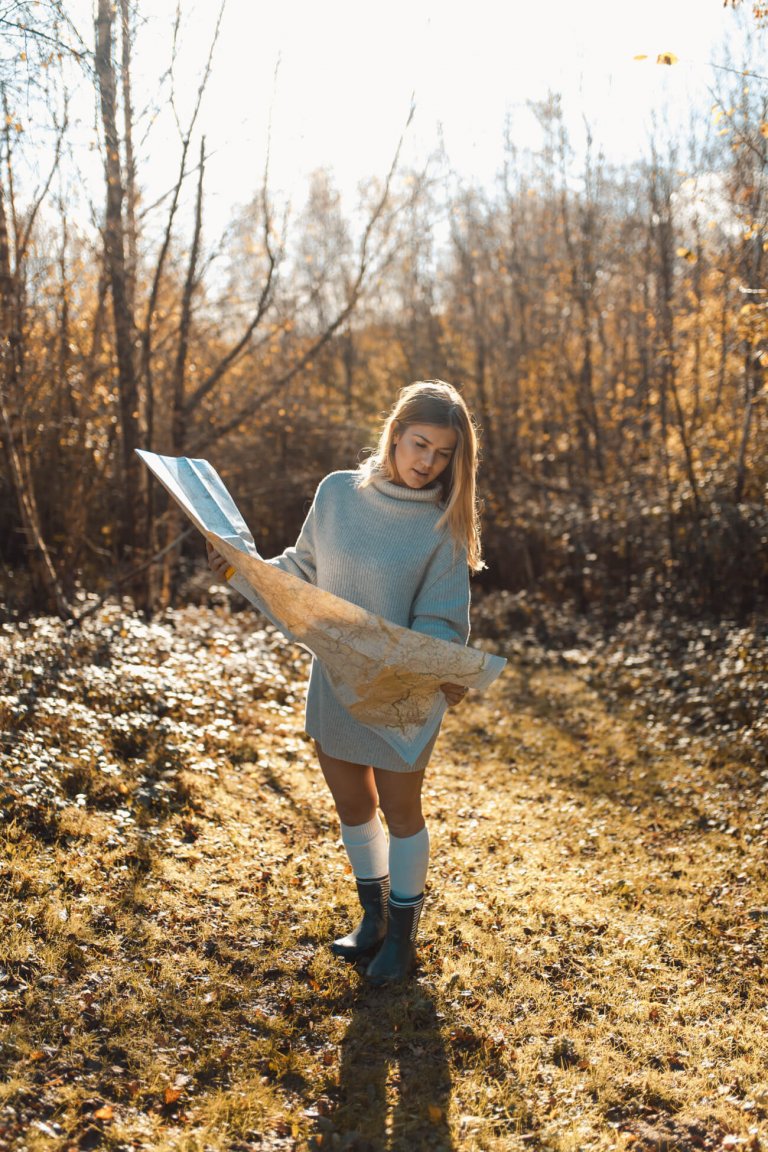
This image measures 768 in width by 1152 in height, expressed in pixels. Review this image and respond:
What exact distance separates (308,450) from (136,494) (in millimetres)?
4458

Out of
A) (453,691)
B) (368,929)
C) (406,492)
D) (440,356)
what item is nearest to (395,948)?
(368,929)

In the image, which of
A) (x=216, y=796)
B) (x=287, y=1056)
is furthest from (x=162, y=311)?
(x=287, y=1056)

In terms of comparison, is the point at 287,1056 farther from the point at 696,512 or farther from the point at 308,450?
the point at 308,450

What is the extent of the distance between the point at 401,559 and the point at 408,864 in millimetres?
1121

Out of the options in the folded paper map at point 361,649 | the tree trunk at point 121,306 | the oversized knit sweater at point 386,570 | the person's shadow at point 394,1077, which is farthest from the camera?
the tree trunk at point 121,306

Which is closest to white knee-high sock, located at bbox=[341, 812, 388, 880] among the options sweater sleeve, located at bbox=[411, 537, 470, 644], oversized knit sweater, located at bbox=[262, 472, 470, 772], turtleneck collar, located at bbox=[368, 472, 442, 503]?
oversized knit sweater, located at bbox=[262, 472, 470, 772]

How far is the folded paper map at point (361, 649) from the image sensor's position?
2.91 meters

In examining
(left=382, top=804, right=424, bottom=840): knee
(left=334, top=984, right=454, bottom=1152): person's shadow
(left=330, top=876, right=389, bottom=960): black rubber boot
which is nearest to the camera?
(left=334, top=984, right=454, bottom=1152): person's shadow

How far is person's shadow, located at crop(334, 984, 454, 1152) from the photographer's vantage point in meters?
2.68

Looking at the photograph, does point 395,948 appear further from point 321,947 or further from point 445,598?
point 445,598

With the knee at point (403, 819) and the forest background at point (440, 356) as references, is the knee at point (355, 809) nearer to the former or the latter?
the knee at point (403, 819)

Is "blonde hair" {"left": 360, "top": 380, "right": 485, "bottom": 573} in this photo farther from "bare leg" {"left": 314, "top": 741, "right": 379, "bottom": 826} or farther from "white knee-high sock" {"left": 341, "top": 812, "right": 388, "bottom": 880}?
"white knee-high sock" {"left": 341, "top": 812, "right": 388, "bottom": 880}

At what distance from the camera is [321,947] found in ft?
12.1

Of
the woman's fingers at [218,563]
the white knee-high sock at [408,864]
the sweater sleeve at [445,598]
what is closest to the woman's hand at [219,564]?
the woman's fingers at [218,563]
